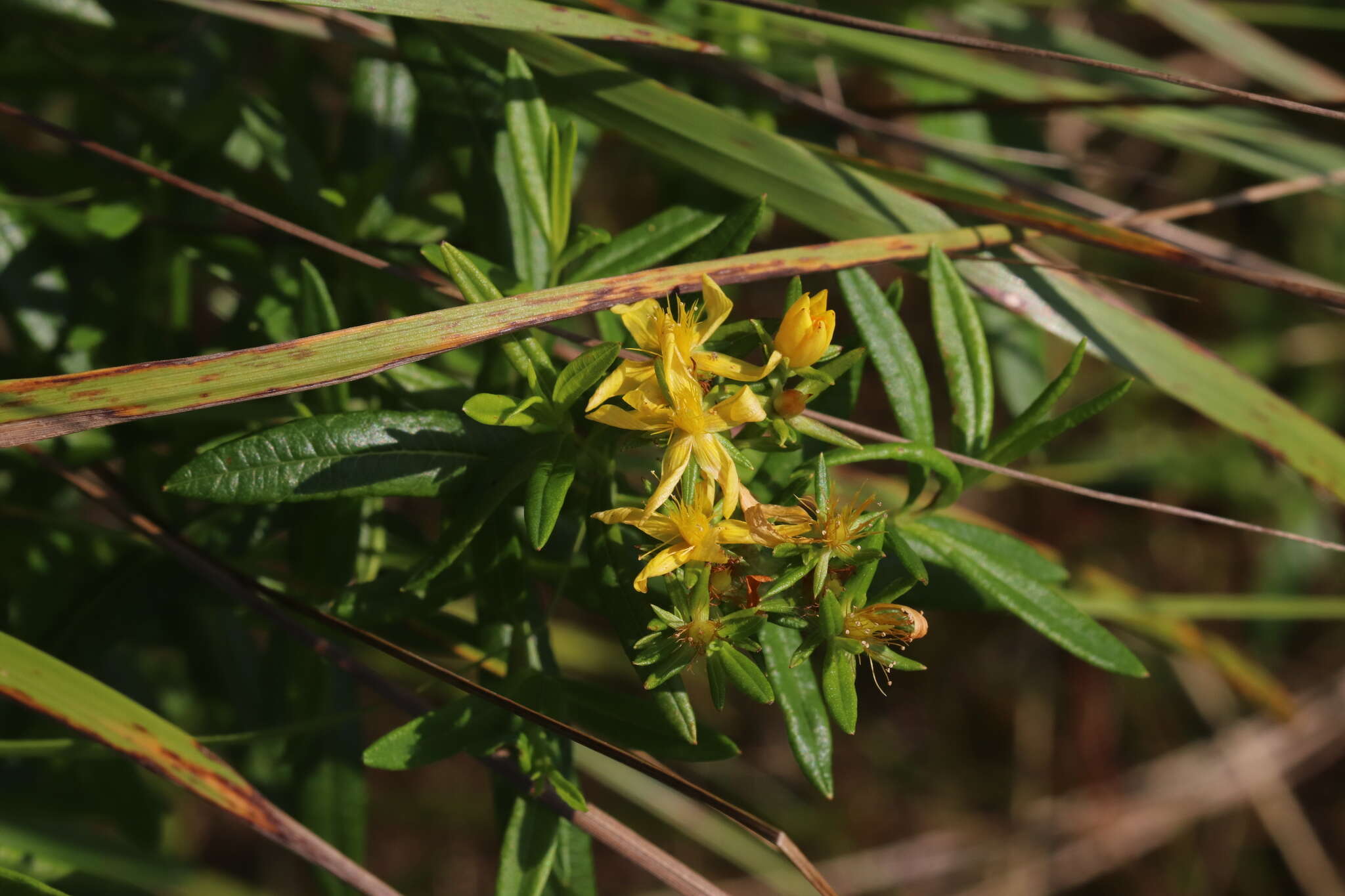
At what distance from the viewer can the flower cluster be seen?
1.11 m

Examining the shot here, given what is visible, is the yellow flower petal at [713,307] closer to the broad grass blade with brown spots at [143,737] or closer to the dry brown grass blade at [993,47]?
the dry brown grass blade at [993,47]

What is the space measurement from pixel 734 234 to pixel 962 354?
0.40 m

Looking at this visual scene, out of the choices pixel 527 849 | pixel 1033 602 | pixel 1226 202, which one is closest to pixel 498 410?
pixel 527 849

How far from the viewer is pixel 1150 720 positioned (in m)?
3.86

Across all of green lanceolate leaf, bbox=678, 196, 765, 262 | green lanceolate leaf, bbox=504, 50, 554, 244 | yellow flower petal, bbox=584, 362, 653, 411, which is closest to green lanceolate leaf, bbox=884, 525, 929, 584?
yellow flower petal, bbox=584, 362, 653, 411

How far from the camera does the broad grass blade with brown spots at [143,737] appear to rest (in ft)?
4.36

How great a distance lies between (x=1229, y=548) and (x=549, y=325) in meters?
3.50

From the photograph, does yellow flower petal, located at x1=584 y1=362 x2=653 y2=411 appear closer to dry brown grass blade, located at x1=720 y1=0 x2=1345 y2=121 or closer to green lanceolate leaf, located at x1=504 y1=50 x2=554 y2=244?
green lanceolate leaf, located at x1=504 y1=50 x2=554 y2=244

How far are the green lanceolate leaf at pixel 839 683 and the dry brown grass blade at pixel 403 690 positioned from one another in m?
0.20

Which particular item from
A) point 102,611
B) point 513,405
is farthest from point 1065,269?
point 102,611

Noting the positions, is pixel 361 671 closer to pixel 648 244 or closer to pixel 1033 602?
pixel 648 244

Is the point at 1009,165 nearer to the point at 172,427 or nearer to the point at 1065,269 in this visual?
the point at 1065,269

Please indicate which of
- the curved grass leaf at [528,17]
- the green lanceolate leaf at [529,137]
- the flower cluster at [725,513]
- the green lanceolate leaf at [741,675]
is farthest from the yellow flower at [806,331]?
the curved grass leaf at [528,17]

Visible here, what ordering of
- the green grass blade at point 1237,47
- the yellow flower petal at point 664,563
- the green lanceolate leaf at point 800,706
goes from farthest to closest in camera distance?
the green grass blade at point 1237,47 → the green lanceolate leaf at point 800,706 → the yellow flower petal at point 664,563
